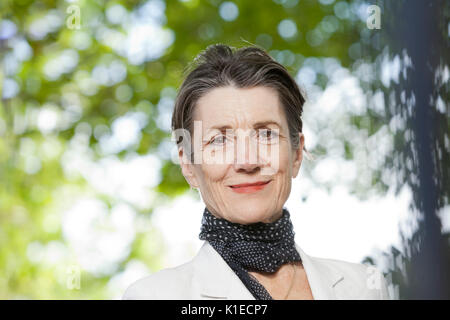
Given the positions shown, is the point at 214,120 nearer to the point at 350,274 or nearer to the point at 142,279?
the point at 142,279

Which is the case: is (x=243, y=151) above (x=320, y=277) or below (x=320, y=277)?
above

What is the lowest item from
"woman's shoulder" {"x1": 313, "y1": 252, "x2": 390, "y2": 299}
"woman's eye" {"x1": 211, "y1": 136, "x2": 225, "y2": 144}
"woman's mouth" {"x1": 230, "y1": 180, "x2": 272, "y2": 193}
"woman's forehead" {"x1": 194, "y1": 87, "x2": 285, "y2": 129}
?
"woman's shoulder" {"x1": 313, "y1": 252, "x2": 390, "y2": 299}

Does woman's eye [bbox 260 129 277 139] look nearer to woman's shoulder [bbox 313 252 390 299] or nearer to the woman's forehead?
the woman's forehead

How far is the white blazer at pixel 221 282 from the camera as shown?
1290 millimetres

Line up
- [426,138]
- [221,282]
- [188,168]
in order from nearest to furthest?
[426,138]
[221,282]
[188,168]

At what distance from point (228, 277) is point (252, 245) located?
93 mm

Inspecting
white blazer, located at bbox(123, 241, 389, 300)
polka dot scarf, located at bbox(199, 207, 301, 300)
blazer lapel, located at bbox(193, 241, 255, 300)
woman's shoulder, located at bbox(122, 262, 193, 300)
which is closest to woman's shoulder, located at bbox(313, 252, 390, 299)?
white blazer, located at bbox(123, 241, 389, 300)

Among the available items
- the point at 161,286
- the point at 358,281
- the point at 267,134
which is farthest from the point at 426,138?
the point at 161,286

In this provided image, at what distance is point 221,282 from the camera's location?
1.29 m

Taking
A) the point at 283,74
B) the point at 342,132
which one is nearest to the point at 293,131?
the point at 283,74

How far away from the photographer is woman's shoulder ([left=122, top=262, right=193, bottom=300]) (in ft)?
4.25

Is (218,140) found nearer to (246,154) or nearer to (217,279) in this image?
(246,154)

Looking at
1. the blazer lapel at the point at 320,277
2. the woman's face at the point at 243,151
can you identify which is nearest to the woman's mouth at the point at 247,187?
the woman's face at the point at 243,151

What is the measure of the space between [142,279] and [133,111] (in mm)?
2536
